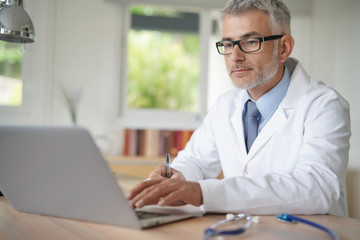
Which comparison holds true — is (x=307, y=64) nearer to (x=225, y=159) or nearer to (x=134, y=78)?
(x=134, y=78)

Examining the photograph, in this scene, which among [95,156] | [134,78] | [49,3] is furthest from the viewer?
[134,78]

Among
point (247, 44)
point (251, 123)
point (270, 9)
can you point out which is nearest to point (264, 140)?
point (251, 123)

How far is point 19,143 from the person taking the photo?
0.81m

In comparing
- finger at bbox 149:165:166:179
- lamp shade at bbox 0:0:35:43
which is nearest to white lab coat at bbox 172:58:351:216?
finger at bbox 149:165:166:179

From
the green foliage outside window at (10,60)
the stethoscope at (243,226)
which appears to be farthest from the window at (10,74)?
the stethoscope at (243,226)

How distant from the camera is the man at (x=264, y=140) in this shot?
3.33ft

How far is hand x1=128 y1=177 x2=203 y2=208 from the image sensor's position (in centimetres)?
93

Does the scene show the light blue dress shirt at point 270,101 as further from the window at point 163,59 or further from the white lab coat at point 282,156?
the window at point 163,59

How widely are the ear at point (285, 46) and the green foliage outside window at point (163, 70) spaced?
2.02m

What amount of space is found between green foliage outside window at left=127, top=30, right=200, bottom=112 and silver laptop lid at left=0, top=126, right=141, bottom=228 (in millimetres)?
2801

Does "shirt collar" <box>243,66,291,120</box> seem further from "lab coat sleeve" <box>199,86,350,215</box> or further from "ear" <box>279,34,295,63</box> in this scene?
"lab coat sleeve" <box>199,86,350,215</box>

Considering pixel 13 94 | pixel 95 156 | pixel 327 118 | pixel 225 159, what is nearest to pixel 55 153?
pixel 95 156

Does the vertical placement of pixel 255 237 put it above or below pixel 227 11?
below

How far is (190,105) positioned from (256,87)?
2079 millimetres
